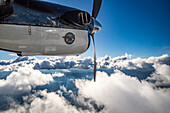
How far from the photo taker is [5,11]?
9.12 feet

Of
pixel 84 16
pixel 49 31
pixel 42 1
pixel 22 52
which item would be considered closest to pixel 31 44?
pixel 22 52

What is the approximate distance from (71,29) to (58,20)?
584 mm

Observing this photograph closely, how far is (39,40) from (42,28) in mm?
433

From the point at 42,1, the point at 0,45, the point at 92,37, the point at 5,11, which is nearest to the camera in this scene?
the point at 5,11

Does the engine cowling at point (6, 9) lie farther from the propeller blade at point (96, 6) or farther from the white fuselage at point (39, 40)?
the propeller blade at point (96, 6)

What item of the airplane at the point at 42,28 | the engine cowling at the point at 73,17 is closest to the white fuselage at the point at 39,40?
the airplane at the point at 42,28

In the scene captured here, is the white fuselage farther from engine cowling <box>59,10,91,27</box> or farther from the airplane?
engine cowling <box>59,10,91,27</box>

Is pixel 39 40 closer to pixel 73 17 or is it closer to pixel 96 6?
Answer: pixel 73 17

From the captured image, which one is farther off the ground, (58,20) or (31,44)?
(58,20)

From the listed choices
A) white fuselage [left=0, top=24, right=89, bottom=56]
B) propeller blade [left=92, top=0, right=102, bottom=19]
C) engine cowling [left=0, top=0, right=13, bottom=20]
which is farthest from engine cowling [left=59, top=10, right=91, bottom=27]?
propeller blade [left=92, top=0, right=102, bottom=19]

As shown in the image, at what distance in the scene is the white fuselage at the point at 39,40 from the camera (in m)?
3.00

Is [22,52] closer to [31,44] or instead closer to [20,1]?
[31,44]

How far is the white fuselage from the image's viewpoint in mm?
3000

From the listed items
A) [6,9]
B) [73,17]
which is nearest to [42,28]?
[6,9]
